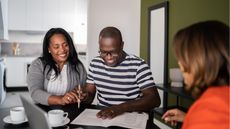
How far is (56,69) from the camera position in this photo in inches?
72.8

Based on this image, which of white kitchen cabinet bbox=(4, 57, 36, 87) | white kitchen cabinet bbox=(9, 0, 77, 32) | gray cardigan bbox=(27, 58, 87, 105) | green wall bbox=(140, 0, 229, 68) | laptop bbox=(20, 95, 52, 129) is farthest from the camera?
white kitchen cabinet bbox=(9, 0, 77, 32)

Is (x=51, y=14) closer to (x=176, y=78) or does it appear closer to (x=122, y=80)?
(x=176, y=78)

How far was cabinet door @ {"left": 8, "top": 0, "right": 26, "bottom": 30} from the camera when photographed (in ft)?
18.6

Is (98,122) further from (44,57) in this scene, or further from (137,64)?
(44,57)

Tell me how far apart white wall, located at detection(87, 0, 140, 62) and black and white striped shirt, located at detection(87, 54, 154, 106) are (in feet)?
7.65

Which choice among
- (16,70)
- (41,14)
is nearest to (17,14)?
(41,14)

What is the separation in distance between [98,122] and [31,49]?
5.35m

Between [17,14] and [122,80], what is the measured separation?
4.74 metres

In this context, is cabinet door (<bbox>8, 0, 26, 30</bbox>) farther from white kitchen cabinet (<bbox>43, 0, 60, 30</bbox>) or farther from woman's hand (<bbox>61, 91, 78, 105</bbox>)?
woman's hand (<bbox>61, 91, 78, 105</bbox>)

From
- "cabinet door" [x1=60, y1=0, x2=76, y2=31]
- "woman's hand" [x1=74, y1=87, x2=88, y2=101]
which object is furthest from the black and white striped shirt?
"cabinet door" [x1=60, y1=0, x2=76, y2=31]

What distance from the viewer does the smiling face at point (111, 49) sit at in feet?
5.22

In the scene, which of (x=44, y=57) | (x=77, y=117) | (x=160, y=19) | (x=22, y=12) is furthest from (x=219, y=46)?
(x=22, y=12)

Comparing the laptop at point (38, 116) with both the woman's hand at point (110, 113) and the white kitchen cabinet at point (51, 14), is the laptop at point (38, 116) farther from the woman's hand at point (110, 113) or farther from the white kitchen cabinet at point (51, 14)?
the white kitchen cabinet at point (51, 14)

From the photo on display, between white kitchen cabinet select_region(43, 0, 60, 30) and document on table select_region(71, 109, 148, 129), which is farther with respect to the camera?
white kitchen cabinet select_region(43, 0, 60, 30)
